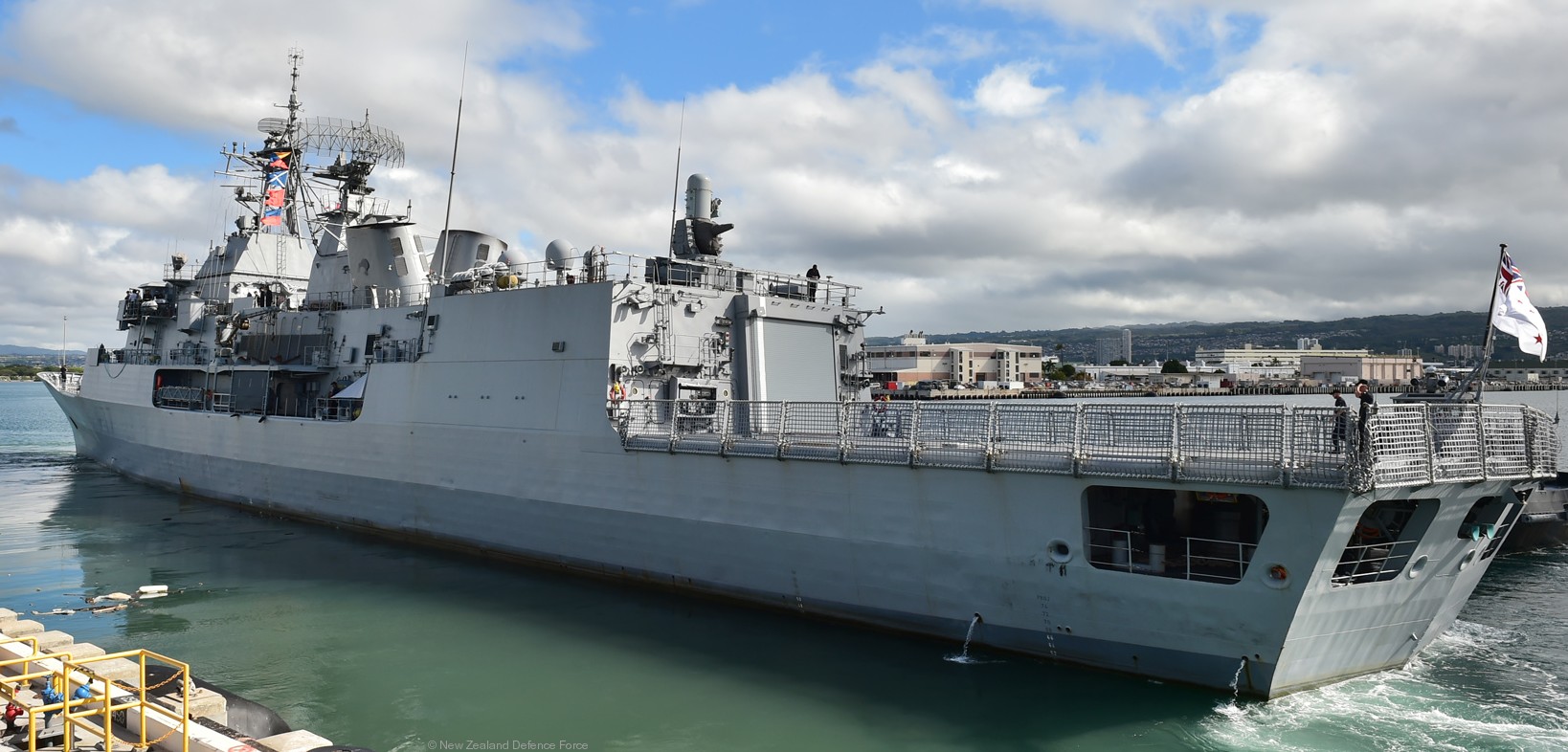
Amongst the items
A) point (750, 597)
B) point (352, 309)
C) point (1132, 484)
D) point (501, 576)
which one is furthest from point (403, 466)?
point (1132, 484)

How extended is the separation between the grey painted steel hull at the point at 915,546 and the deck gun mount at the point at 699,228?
449 cm

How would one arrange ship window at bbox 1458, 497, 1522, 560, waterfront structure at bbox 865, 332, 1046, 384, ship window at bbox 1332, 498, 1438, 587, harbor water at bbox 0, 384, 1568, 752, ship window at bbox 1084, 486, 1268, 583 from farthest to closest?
waterfront structure at bbox 865, 332, 1046, 384
ship window at bbox 1458, 497, 1522, 560
ship window at bbox 1084, 486, 1268, 583
ship window at bbox 1332, 498, 1438, 587
harbor water at bbox 0, 384, 1568, 752

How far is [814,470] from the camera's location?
12.2 m

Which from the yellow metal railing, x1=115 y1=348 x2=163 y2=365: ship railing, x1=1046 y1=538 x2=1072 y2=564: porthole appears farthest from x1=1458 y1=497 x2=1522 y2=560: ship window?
x1=115 y1=348 x2=163 y2=365: ship railing

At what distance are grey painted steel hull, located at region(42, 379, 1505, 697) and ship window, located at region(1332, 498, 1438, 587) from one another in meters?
0.21

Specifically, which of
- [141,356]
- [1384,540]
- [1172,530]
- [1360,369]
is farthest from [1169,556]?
[1360,369]

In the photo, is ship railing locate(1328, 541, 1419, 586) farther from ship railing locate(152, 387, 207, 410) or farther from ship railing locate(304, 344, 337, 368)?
ship railing locate(152, 387, 207, 410)

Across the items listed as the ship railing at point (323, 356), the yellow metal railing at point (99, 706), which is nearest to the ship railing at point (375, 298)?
the ship railing at point (323, 356)

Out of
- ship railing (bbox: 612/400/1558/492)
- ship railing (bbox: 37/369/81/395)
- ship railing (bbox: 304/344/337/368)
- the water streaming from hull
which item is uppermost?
ship railing (bbox: 304/344/337/368)

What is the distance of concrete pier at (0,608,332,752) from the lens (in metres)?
6.89

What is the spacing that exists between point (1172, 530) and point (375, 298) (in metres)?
17.1

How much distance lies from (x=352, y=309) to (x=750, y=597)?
506 inches

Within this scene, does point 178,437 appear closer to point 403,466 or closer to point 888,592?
point 403,466

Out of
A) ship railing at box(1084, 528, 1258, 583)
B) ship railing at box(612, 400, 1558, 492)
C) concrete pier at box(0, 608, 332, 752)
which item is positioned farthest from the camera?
ship railing at box(1084, 528, 1258, 583)
